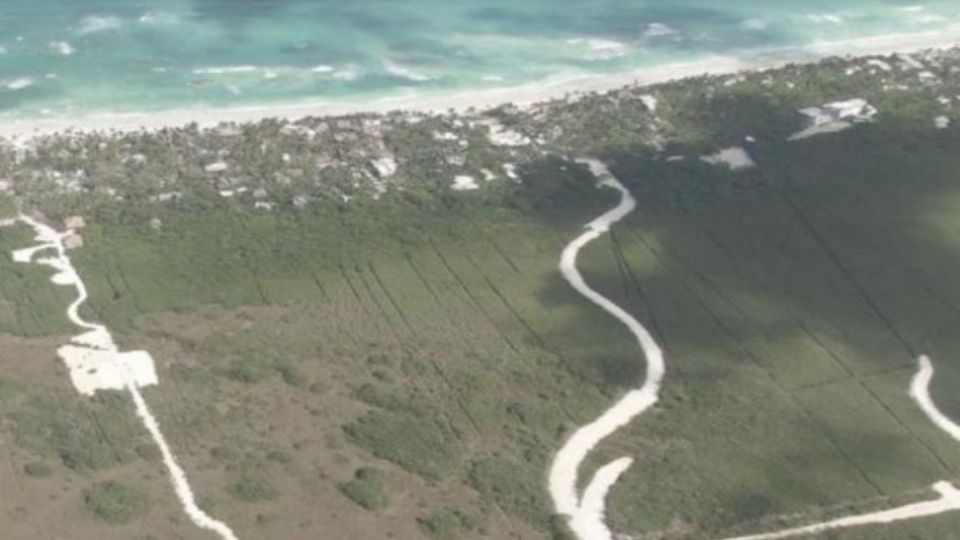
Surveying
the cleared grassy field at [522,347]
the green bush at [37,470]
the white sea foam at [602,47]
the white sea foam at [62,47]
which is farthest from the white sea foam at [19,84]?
the green bush at [37,470]

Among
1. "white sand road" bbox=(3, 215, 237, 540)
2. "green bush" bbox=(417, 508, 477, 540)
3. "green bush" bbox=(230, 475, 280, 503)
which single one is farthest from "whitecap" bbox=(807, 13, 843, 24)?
"green bush" bbox=(230, 475, 280, 503)

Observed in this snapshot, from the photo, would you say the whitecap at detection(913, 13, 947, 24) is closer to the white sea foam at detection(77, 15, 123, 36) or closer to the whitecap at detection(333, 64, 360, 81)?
the whitecap at detection(333, 64, 360, 81)

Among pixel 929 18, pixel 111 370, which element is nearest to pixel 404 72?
pixel 111 370

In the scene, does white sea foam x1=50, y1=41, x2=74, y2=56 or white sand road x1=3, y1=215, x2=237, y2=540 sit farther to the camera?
white sea foam x1=50, y1=41, x2=74, y2=56

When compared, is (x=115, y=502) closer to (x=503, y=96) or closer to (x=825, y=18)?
(x=503, y=96)

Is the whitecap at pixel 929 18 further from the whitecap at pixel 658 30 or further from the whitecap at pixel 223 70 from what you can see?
the whitecap at pixel 223 70
